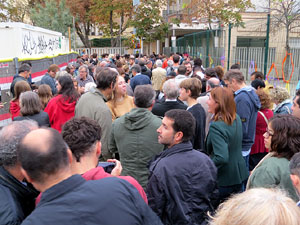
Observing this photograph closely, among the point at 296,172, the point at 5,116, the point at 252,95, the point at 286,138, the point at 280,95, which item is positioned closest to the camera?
the point at 296,172

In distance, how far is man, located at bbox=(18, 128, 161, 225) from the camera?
1.47 meters

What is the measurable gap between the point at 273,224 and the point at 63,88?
4.01 metres

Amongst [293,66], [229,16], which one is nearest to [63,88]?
[293,66]

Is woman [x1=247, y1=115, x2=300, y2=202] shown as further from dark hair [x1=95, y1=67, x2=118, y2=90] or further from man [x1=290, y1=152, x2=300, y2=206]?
dark hair [x1=95, y1=67, x2=118, y2=90]

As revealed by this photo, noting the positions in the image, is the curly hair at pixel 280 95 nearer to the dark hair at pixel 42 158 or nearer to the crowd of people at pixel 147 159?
the crowd of people at pixel 147 159

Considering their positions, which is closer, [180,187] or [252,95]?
[180,187]

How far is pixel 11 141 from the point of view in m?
2.07

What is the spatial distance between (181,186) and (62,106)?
274 cm

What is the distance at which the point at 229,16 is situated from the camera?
1630 centimetres

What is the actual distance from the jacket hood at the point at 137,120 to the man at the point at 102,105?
611 mm

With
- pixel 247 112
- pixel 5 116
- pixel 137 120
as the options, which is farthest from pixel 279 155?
pixel 5 116

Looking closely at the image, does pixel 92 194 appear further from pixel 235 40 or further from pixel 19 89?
pixel 235 40

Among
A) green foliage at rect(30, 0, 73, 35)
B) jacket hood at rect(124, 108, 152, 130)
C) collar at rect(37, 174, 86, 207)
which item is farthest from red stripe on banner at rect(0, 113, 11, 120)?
green foliage at rect(30, 0, 73, 35)

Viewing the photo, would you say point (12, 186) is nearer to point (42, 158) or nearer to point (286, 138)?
point (42, 158)
